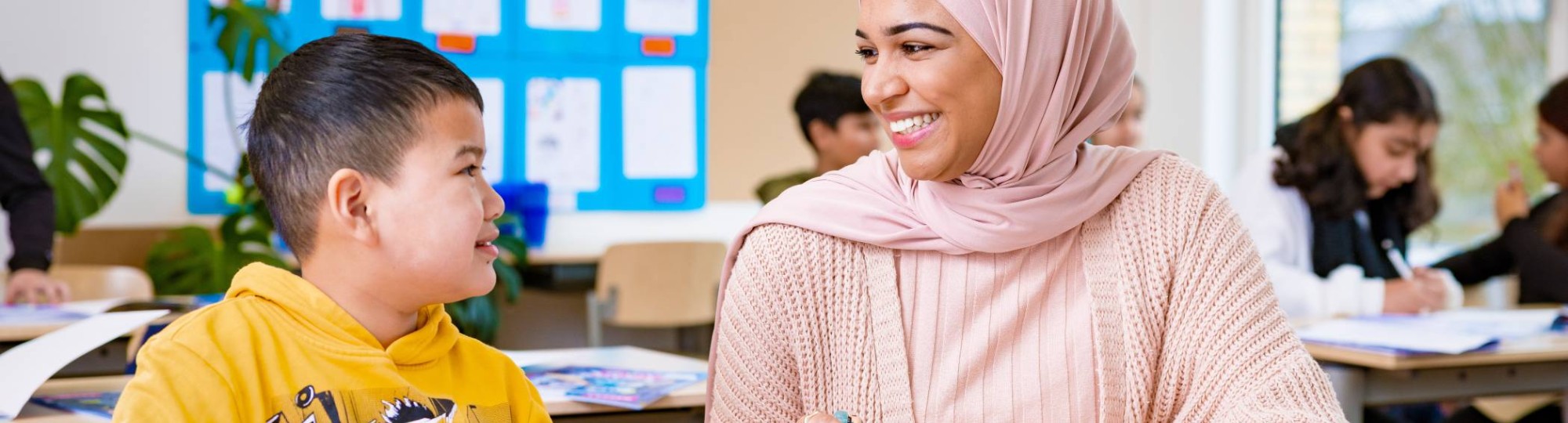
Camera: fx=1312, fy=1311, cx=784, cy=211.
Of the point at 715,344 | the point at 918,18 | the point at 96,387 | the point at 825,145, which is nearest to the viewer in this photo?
the point at 918,18

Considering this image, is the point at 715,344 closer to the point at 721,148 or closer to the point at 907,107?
the point at 907,107

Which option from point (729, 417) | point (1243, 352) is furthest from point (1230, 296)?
point (729, 417)

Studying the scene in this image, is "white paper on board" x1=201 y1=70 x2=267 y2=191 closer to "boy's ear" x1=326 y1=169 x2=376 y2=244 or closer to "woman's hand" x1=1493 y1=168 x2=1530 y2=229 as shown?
A: "boy's ear" x1=326 y1=169 x2=376 y2=244

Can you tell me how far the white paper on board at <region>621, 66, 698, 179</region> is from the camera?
4914 millimetres

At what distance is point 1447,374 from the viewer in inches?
95.9

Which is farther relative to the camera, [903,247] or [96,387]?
[96,387]

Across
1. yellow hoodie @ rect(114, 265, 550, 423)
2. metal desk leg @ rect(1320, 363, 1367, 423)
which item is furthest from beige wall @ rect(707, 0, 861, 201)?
yellow hoodie @ rect(114, 265, 550, 423)

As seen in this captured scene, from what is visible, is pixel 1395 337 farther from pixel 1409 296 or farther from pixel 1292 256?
pixel 1292 256

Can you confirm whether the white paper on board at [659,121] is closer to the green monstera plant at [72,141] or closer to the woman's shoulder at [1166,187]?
the green monstera plant at [72,141]

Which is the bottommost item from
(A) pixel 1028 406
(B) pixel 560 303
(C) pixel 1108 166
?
(B) pixel 560 303

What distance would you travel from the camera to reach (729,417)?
1.38 metres

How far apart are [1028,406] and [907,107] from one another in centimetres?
33

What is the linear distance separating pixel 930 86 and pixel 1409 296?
196 centimetres

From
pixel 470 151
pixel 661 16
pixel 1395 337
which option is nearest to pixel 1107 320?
pixel 470 151
